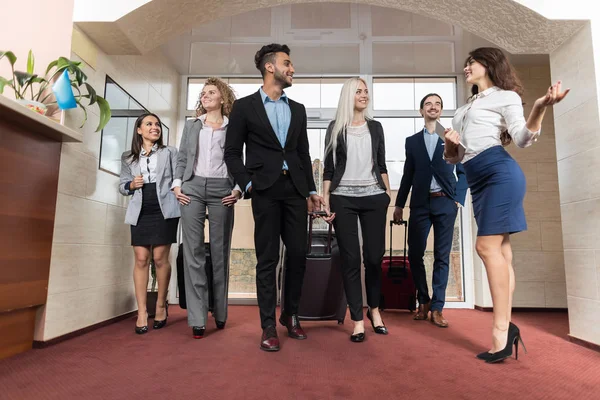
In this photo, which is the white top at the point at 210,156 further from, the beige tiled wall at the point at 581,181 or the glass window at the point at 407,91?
the glass window at the point at 407,91

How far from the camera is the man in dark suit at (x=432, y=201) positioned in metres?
2.88

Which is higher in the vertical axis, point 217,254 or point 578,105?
point 578,105

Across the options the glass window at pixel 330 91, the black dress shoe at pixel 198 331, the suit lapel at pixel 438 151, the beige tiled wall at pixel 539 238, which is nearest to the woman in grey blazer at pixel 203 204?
the black dress shoe at pixel 198 331

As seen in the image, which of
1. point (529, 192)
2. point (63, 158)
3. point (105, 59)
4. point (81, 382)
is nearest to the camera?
point (81, 382)

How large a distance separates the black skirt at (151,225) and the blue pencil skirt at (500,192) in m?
1.91

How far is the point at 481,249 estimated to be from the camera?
1958mm

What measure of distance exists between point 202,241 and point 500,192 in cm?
162

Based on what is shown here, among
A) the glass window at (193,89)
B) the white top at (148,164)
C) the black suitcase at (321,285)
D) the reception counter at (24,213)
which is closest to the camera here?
the reception counter at (24,213)

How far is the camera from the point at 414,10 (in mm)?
2732

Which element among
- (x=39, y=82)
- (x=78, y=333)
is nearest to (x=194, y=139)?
(x=39, y=82)

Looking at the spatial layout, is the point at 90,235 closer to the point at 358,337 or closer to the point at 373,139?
the point at 358,337

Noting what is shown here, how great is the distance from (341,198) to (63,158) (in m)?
1.59

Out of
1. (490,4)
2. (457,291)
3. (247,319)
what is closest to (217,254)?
(247,319)

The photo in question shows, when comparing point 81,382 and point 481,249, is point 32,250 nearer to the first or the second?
point 81,382
